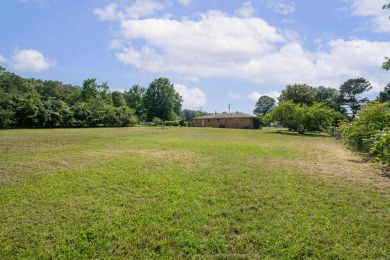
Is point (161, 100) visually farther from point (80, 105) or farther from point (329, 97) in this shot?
point (329, 97)

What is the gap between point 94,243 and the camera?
3.31m

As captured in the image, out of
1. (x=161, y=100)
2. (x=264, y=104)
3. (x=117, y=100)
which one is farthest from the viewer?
(x=264, y=104)

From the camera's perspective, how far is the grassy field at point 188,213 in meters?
3.22

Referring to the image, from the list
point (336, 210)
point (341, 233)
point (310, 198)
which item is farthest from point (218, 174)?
point (341, 233)

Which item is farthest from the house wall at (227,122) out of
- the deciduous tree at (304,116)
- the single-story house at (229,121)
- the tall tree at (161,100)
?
the deciduous tree at (304,116)

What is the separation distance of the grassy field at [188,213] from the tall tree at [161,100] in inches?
2170

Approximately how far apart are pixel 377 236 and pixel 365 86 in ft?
244

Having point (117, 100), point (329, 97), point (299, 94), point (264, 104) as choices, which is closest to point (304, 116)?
point (299, 94)

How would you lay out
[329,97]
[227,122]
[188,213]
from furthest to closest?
[329,97] → [227,122] → [188,213]

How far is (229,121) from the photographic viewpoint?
5191cm

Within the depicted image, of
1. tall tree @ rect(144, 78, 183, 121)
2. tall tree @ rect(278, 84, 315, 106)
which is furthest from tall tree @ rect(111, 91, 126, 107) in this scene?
tall tree @ rect(278, 84, 315, 106)

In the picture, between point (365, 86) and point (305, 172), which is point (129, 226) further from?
point (365, 86)

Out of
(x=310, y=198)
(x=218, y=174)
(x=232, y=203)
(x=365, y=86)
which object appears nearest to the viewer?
(x=232, y=203)

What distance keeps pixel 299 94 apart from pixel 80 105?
142 feet
